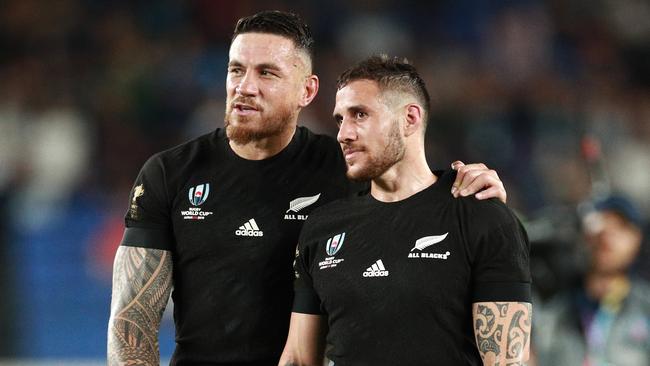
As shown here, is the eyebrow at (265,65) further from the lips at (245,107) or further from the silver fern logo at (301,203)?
the silver fern logo at (301,203)

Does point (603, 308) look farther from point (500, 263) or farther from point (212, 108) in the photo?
point (500, 263)

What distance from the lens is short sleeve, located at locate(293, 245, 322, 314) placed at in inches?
140

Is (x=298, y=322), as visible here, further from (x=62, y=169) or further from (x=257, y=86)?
(x=62, y=169)

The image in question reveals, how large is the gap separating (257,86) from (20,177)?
494 cm

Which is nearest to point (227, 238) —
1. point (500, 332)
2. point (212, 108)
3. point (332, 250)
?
point (332, 250)

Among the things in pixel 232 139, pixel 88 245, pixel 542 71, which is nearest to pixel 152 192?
pixel 232 139

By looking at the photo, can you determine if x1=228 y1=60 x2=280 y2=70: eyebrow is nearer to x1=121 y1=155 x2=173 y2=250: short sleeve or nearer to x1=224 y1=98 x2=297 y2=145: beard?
x1=224 y1=98 x2=297 y2=145: beard

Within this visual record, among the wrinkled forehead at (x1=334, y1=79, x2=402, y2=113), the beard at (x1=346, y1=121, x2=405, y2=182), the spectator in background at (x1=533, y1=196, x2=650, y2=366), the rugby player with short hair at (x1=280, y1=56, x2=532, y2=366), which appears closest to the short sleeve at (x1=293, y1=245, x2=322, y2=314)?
the rugby player with short hair at (x1=280, y1=56, x2=532, y2=366)

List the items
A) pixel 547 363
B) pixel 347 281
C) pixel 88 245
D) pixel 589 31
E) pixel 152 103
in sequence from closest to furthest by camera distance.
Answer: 1. pixel 347 281
2. pixel 547 363
3. pixel 88 245
4. pixel 152 103
5. pixel 589 31

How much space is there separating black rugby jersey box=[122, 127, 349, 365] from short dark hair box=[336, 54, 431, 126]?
1.43ft

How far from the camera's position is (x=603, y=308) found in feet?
22.5

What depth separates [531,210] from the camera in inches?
329

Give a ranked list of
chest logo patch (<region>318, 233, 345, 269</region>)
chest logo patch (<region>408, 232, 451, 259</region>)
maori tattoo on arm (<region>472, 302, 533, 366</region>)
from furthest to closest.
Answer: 1. chest logo patch (<region>318, 233, 345, 269</region>)
2. chest logo patch (<region>408, 232, 451, 259</region>)
3. maori tattoo on arm (<region>472, 302, 533, 366</region>)

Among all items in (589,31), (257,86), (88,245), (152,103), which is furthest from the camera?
(589,31)
